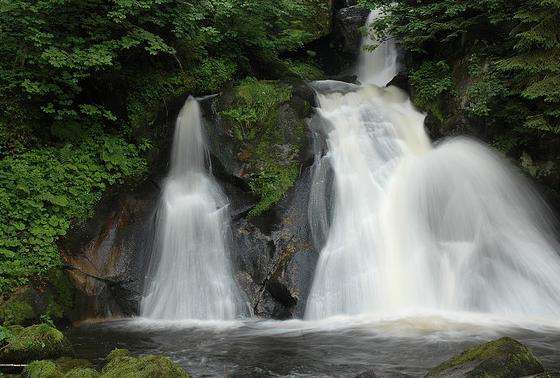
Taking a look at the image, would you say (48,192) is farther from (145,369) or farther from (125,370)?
(145,369)

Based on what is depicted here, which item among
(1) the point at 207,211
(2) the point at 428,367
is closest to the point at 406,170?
(1) the point at 207,211

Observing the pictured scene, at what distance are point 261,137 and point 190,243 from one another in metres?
2.83

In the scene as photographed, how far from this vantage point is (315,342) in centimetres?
647

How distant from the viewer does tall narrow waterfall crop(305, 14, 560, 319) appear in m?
7.68

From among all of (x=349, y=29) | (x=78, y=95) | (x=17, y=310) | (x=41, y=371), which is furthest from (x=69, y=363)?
(x=349, y=29)

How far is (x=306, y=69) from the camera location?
15.5 m

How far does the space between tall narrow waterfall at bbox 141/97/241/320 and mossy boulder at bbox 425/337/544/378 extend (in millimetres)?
4466

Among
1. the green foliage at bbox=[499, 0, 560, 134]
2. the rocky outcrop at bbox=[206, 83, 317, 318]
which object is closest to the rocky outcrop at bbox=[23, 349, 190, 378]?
the rocky outcrop at bbox=[206, 83, 317, 318]

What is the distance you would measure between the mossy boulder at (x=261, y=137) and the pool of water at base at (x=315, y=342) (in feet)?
9.25

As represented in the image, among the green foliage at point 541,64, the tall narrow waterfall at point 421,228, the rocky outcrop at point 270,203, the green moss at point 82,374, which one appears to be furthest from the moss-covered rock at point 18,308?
the green foliage at point 541,64

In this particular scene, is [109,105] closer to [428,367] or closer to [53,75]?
[53,75]

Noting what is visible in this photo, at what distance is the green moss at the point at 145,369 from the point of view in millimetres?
4215

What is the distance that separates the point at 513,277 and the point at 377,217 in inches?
101

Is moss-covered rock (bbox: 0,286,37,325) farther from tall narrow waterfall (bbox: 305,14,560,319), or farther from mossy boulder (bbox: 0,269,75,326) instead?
tall narrow waterfall (bbox: 305,14,560,319)
